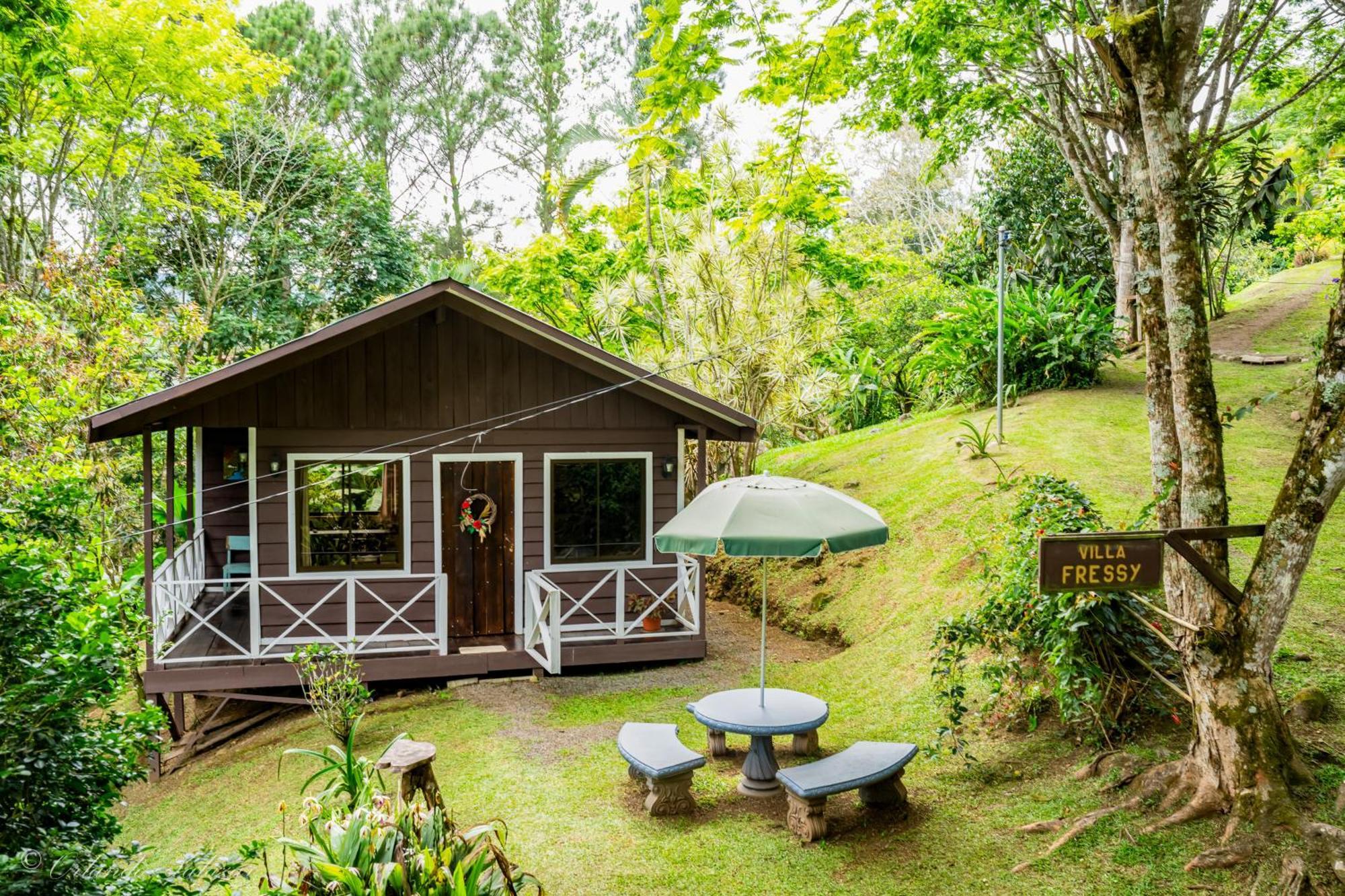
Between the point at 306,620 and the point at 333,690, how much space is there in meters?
0.95

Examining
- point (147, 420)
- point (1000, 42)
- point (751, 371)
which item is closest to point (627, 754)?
point (147, 420)

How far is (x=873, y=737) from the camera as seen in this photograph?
7.30m

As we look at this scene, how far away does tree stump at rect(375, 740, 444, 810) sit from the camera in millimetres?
5031

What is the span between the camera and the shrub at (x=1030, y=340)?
45.2 feet

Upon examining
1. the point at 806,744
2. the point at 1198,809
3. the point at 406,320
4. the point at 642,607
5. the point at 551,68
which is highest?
the point at 551,68

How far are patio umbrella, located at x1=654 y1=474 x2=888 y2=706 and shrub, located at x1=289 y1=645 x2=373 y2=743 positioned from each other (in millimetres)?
3323

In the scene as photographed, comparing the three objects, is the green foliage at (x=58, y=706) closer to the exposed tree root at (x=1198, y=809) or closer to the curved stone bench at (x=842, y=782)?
the curved stone bench at (x=842, y=782)

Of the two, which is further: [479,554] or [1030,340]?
[1030,340]

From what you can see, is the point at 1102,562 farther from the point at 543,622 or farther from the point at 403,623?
the point at 403,623

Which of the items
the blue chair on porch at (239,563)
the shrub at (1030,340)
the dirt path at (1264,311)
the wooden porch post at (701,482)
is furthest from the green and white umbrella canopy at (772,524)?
the dirt path at (1264,311)

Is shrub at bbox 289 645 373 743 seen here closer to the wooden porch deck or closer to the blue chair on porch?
the wooden porch deck

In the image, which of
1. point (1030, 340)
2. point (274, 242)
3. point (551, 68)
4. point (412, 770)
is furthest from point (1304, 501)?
point (551, 68)

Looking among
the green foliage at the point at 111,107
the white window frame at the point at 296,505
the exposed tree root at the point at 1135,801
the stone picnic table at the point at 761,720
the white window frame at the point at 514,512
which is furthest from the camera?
the green foliage at the point at 111,107

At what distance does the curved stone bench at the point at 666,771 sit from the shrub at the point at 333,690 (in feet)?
8.43
